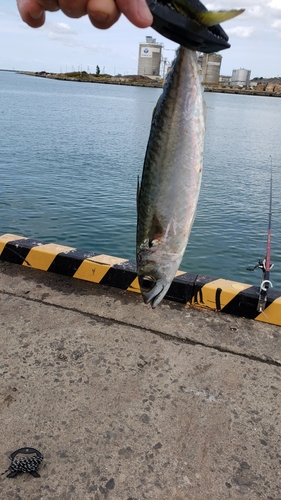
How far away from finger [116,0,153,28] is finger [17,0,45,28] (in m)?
0.31

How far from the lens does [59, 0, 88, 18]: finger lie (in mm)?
1295

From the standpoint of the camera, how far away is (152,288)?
2150mm

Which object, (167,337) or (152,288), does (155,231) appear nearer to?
(152,288)

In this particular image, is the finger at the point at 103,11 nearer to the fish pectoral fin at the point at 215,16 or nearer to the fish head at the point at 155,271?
the fish pectoral fin at the point at 215,16

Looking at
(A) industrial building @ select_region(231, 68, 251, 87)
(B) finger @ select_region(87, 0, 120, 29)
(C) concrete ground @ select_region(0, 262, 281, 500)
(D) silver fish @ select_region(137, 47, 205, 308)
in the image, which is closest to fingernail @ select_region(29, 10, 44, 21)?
(B) finger @ select_region(87, 0, 120, 29)

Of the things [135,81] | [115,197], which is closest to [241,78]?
[135,81]

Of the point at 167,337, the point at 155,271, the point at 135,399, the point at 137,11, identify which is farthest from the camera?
the point at 167,337

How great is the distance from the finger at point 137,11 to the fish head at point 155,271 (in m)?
1.02

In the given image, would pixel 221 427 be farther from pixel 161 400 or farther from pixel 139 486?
pixel 139 486

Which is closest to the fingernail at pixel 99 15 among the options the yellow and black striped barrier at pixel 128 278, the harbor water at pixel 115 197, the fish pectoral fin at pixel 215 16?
the fish pectoral fin at pixel 215 16

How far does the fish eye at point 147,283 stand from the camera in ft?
7.01

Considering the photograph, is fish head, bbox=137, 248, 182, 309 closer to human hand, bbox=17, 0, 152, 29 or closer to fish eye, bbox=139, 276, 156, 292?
fish eye, bbox=139, 276, 156, 292

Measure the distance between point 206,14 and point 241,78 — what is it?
570 feet

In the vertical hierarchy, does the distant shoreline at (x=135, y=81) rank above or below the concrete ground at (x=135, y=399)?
above
